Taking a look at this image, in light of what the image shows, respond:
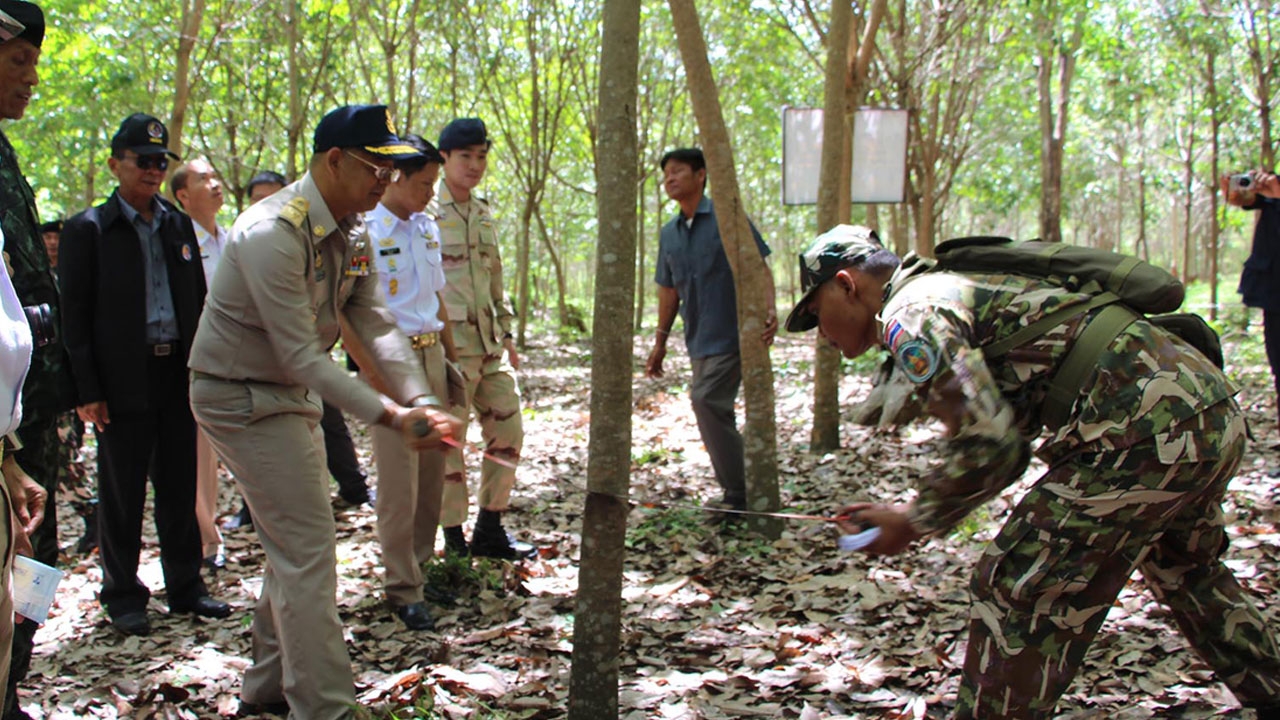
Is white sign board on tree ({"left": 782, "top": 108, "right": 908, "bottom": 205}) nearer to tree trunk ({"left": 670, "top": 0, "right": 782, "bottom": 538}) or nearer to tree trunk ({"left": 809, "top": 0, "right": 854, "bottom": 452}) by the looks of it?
tree trunk ({"left": 809, "top": 0, "right": 854, "bottom": 452})

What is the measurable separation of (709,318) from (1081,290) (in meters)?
3.08

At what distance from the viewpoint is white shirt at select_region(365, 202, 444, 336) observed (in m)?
4.43

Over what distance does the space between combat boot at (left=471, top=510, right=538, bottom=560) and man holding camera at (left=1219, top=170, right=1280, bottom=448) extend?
15.0 ft

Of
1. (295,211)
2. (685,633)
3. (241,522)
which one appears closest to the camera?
(295,211)

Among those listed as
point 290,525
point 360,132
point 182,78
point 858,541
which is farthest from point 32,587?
point 182,78

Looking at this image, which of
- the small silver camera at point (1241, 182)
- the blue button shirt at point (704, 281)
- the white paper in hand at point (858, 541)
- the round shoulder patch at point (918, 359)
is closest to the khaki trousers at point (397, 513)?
the blue button shirt at point (704, 281)

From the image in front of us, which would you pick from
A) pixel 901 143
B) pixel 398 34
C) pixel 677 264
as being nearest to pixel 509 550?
pixel 677 264

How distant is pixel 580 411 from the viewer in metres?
9.98

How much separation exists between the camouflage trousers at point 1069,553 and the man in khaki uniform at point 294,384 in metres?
1.60

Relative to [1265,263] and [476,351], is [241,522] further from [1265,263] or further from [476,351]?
[1265,263]

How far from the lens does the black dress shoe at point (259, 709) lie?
131 inches

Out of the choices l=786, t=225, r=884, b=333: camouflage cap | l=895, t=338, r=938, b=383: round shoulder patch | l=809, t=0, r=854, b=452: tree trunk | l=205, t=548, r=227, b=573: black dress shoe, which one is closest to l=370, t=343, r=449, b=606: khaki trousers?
l=205, t=548, r=227, b=573: black dress shoe

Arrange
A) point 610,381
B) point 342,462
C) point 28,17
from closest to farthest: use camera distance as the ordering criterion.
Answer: point 28,17 < point 610,381 < point 342,462

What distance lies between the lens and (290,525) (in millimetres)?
3002
